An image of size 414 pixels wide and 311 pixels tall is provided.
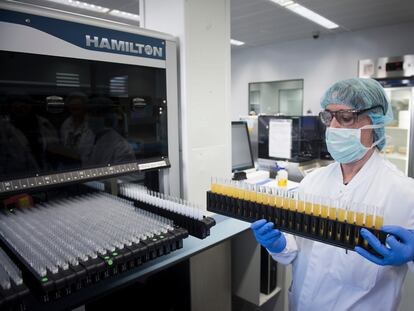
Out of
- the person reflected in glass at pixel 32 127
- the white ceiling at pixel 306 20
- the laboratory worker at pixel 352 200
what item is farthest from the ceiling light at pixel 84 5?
the laboratory worker at pixel 352 200

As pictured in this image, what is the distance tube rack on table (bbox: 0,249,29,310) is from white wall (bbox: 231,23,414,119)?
603cm

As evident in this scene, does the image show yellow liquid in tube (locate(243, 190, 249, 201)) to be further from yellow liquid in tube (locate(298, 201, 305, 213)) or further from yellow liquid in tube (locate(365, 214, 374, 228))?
yellow liquid in tube (locate(365, 214, 374, 228))

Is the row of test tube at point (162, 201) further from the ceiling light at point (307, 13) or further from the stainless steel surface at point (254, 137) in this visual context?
the ceiling light at point (307, 13)

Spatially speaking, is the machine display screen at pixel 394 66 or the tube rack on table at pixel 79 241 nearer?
the tube rack on table at pixel 79 241

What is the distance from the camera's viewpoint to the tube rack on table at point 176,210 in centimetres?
100

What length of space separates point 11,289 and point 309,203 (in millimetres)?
838

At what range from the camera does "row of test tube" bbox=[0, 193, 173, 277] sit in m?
0.80

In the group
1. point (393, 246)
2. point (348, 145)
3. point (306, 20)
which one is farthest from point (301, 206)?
point (306, 20)

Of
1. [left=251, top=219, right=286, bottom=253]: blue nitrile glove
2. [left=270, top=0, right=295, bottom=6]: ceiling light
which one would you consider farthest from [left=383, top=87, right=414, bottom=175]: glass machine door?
[left=251, top=219, right=286, bottom=253]: blue nitrile glove

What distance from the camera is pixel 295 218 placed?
102 cm

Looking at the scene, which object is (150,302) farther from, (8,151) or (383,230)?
(383,230)

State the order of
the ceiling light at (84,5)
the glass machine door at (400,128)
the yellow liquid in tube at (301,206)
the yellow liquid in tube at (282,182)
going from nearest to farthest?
the yellow liquid in tube at (301,206), the yellow liquid in tube at (282,182), the ceiling light at (84,5), the glass machine door at (400,128)

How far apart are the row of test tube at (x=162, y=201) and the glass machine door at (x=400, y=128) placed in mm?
4144

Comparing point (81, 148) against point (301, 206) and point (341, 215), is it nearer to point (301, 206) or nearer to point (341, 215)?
point (301, 206)
